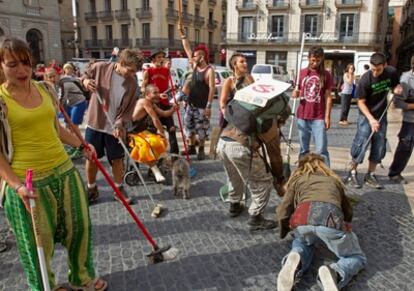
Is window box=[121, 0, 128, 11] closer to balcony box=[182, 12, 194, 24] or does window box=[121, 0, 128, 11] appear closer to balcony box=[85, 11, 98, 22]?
balcony box=[85, 11, 98, 22]

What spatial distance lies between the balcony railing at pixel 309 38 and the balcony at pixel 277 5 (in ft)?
7.73

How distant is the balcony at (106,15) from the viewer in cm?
4581

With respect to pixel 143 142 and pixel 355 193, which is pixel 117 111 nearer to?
pixel 143 142

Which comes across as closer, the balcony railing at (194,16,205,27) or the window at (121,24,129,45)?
the window at (121,24,129,45)

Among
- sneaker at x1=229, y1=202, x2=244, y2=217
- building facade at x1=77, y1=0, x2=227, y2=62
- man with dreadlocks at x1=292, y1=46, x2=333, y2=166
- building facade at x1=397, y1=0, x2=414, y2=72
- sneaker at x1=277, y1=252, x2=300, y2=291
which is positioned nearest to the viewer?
sneaker at x1=277, y1=252, x2=300, y2=291

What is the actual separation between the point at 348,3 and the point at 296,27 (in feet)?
16.2

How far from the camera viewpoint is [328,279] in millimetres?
2820

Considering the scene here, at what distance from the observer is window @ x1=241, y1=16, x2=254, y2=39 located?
3847cm

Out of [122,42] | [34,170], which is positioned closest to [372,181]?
[34,170]

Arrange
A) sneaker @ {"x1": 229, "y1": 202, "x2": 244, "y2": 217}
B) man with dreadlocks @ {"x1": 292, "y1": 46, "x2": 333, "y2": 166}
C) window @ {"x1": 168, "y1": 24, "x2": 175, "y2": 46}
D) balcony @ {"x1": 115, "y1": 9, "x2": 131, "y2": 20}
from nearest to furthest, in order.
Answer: sneaker @ {"x1": 229, "y1": 202, "x2": 244, "y2": 217} → man with dreadlocks @ {"x1": 292, "y1": 46, "x2": 333, "y2": 166} → window @ {"x1": 168, "y1": 24, "x2": 175, "y2": 46} → balcony @ {"x1": 115, "y1": 9, "x2": 131, "y2": 20}

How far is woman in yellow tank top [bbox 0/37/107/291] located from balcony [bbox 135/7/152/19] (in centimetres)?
4297

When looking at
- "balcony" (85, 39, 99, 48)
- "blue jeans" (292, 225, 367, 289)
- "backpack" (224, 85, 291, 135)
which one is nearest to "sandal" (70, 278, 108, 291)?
"blue jeans" (292, 225, 367, 289)

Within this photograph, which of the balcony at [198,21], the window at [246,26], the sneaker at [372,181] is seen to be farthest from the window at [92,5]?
the sneaker at [372,181]

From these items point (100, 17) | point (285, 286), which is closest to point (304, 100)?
point (285, 286)
